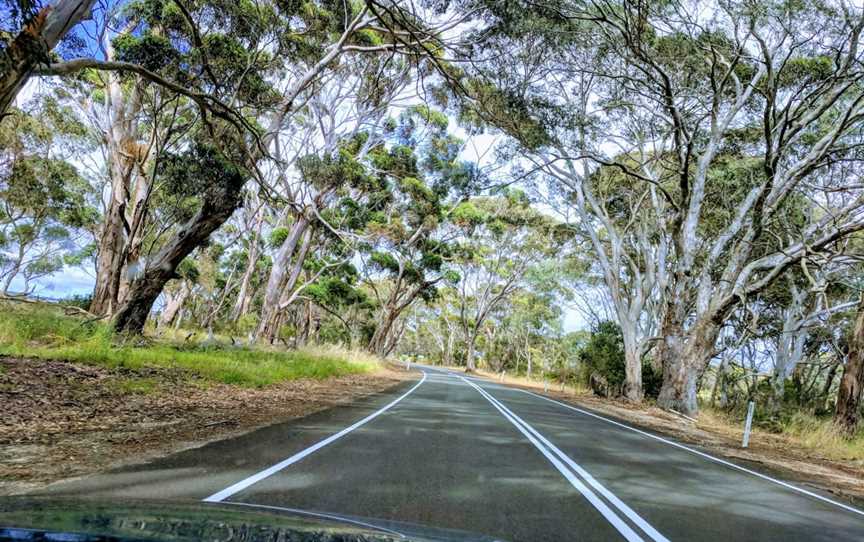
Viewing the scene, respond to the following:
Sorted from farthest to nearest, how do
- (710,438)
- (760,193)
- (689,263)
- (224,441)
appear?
(689,263) < (760,193) < (710,438) < (224,441)

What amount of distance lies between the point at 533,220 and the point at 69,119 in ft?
78.6

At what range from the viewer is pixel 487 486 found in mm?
5715

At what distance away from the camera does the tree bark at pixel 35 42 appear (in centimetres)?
673

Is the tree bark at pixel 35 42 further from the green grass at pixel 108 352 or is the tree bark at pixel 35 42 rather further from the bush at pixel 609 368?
the bush at pixel 609 368

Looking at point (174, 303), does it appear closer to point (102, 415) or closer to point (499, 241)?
point (499, 241)

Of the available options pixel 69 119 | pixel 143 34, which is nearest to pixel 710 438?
pixel 143 34

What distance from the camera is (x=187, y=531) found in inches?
86.7

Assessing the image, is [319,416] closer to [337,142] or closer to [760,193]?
[760,193]

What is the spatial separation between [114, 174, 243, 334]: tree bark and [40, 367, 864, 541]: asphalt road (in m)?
7.11

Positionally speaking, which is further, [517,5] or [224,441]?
[517,5]

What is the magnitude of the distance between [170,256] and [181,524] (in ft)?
43.8

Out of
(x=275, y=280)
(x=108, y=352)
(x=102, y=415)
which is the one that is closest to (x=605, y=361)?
(x=275, y=280)

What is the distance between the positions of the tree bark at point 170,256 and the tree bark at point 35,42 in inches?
278

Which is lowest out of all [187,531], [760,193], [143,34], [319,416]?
[319,416]
